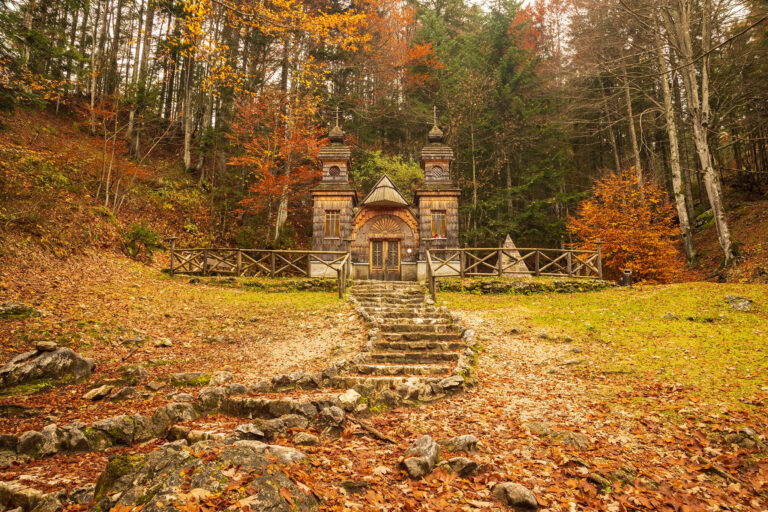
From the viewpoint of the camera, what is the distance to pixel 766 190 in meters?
18.9

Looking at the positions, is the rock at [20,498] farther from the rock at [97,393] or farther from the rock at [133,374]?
the rock at [133,374]

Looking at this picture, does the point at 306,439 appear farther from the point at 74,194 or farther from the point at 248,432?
the point at 74,194

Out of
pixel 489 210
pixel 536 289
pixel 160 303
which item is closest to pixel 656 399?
pixel 536 289

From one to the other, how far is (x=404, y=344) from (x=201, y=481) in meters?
5.90

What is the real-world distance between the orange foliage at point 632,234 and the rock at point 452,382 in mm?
13471

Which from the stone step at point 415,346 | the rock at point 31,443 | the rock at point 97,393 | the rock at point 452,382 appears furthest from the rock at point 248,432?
the stone step at point 415,346

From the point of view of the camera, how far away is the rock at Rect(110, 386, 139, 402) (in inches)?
208

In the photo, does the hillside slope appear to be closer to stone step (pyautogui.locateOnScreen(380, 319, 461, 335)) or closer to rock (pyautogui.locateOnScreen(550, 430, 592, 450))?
stone step (pyautogui.locateOnScreen(380, 319, 461, 335))

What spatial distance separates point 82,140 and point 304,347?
20286mm

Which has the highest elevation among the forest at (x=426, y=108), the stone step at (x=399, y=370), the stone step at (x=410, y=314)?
the forest at (x=426, y=108)

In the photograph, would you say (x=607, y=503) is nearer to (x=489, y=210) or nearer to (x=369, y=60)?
(x=489, y=210)

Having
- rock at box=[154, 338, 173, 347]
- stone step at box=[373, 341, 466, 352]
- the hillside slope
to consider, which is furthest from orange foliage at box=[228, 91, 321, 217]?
stone step at box=[373, 341, 466, 352]

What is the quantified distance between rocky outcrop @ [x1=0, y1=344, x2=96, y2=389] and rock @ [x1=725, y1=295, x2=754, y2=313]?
14.7 meters

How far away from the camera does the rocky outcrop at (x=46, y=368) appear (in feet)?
17.2
